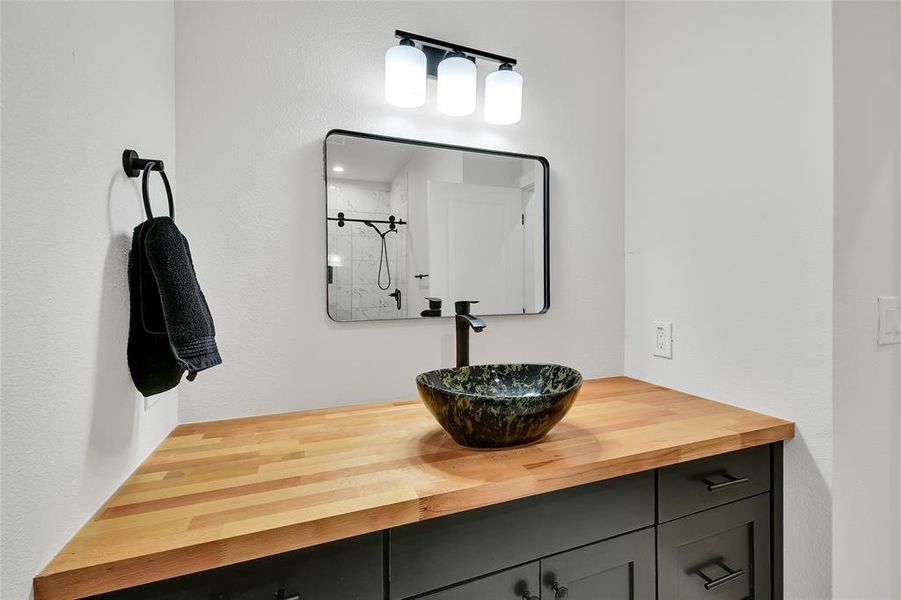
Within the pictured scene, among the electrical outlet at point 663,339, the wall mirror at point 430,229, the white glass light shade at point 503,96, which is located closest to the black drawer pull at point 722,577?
the electrical outlet at point 663,339

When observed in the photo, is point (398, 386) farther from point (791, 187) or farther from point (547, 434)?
point (791, 187)

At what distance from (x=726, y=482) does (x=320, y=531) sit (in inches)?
38.0

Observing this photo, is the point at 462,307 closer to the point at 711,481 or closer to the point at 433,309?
the point at 433,309

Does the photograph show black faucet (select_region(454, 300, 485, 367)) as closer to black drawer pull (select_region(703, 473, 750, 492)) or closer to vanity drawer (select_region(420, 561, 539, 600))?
vanity drawer (select_region(420, 561, 539, 600))

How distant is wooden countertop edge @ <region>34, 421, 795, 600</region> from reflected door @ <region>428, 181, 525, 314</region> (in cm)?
70

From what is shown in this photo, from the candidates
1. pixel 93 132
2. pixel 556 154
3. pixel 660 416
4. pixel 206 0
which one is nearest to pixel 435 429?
pixel 660 416

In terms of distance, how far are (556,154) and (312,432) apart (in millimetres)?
1253

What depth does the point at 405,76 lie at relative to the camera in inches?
50.8

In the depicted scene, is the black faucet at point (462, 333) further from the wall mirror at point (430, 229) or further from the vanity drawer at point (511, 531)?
the vanity drawer at point (511, 531)

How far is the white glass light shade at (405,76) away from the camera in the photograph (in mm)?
1283

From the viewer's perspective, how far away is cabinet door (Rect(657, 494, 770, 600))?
101 cm

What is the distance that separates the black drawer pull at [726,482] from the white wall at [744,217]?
17 cm

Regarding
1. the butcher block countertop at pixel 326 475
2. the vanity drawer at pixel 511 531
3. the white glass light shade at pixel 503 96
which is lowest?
the vanity drawer at pixel 511 531

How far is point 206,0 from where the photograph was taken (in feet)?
3.88
